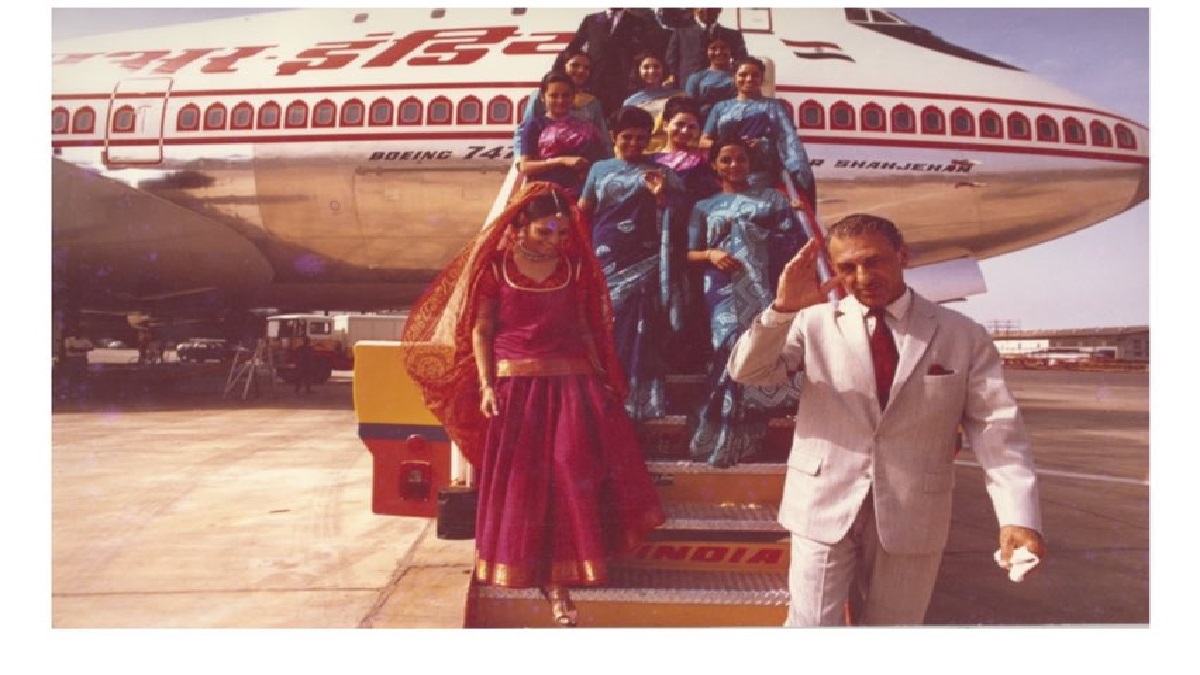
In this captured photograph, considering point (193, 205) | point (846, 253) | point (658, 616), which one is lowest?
point (658, 616)

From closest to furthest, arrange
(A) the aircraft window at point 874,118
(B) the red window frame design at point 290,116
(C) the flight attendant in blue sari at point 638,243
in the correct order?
(C) the flight attendant in blue sari at point 638,243 < (A) the aircraft window at point 874,118 < (B) the red window frame design at point 290,116

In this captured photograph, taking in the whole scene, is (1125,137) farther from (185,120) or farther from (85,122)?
(85,122)

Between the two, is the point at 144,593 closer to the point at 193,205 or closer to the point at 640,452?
the point at 640,452

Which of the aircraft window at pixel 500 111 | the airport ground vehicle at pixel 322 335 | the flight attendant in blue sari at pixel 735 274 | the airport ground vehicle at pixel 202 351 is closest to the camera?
the flight attendant in blue sari at pixel 735 274

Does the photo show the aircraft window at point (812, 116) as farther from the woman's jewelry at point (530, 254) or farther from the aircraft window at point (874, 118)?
the woman's jewelry at point (530, 254)

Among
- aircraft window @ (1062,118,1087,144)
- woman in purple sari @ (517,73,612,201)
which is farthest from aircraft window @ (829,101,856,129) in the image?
Result: woman in purple sari @ (517,73,612,201)

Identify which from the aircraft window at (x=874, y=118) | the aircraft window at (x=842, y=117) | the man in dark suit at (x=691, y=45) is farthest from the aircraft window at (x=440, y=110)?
the man in dark suit at (x=691, y=45)

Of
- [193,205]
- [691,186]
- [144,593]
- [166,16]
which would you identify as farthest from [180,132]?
[691,186]

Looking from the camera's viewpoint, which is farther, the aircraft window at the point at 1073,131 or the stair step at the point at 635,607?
the aircraft window at the point at 1073,131

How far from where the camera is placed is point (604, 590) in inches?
119

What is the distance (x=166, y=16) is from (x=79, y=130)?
6.04 meters

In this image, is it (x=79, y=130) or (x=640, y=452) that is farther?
(x=79, y=130)

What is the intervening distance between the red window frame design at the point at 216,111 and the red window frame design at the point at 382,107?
1.77 metres

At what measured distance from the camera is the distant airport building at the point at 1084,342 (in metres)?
3.85
